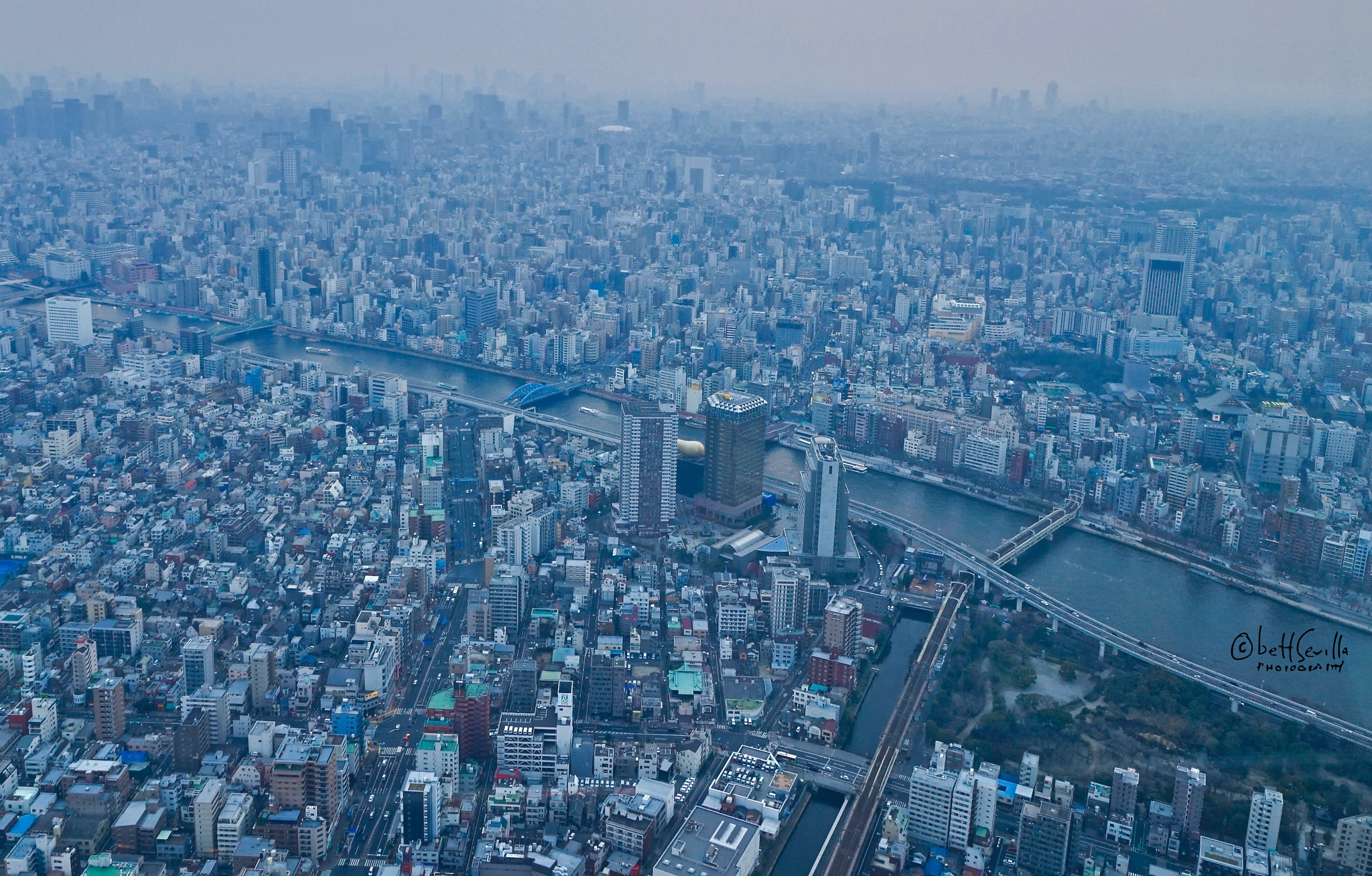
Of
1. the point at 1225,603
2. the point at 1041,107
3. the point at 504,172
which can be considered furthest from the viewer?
the point at 504,172

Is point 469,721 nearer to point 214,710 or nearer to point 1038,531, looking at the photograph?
point 214,710

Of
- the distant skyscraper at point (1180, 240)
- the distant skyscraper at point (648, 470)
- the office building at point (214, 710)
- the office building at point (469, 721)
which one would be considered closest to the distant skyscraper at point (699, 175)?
the distant skyscraper at point (1180, 240)

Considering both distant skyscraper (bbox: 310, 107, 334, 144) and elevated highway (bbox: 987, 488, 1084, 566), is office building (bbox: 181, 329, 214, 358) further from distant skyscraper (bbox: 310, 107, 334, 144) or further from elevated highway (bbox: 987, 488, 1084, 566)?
distant skyscraper (bbox: 310, 107, 334, 144)

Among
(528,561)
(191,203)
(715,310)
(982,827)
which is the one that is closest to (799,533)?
(528,561)

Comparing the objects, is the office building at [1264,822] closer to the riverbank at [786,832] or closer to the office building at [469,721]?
the riverbank at [786,832]

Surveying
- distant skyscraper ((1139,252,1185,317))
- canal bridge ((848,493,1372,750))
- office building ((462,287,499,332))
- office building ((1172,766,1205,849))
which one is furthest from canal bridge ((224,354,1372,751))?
distant skyscraper ((1139,252,1185,317))

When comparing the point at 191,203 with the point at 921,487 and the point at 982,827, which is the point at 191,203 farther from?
the point at 982,827
